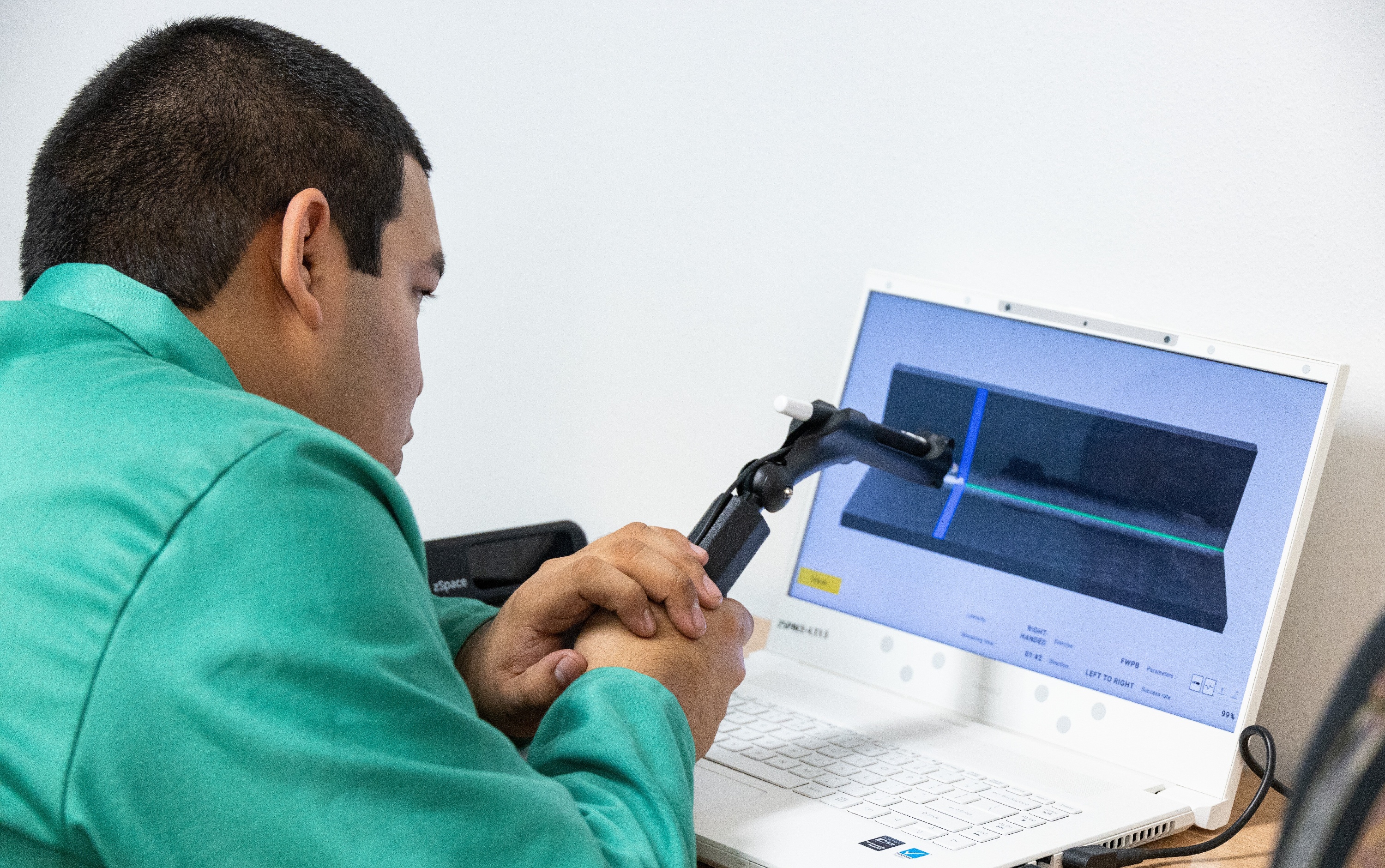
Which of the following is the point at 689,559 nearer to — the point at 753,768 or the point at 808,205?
the point at 753,768

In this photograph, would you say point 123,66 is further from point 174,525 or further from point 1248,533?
point 1248,533

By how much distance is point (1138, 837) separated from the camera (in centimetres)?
90

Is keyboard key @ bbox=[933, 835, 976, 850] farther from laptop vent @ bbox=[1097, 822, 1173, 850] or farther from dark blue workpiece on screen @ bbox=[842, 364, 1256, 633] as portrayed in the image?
dark blue workpiece on screen @ bbox=[842, 364, 1256, 633]

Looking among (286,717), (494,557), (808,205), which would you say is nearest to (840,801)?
(286,717)

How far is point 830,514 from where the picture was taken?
1.22m

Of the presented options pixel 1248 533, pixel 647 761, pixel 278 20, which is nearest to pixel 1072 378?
pixel 1248 533

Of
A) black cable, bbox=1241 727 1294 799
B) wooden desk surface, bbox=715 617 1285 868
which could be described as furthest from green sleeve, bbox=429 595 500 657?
black cable, bbox=1241 727 1294 799

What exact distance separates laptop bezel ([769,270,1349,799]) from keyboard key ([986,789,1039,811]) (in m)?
0.15

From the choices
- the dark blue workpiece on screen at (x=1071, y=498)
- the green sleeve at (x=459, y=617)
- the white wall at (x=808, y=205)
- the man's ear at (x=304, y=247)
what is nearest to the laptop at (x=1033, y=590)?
the dark blue workpiece on screen at (x=1071, y=498)

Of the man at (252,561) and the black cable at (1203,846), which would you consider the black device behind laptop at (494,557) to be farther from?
the black cable at (1203,846)

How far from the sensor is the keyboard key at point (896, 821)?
0.83 m

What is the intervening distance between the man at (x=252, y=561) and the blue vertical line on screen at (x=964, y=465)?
38cm

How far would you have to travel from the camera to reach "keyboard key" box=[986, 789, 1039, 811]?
0.89 m

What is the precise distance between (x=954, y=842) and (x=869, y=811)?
0.07 metres
